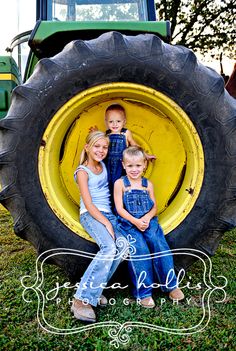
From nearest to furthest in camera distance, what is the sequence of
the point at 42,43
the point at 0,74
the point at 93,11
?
the point at 42,43 → the point at 93,11 → the point at 0,74

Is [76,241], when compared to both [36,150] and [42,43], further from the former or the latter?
[42,43]

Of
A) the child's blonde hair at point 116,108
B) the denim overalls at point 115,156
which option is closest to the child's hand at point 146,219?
the denim overalls at point 115,156

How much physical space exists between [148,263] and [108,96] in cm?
95

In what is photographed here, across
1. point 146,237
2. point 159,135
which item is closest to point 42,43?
point 159,135

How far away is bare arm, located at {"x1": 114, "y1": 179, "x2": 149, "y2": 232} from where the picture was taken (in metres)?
2.40

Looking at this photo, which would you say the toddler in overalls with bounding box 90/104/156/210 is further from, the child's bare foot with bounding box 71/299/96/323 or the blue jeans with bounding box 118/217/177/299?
the child's bare foot with bounding box 71/299/96/323

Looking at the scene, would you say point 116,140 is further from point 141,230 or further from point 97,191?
point 141,230

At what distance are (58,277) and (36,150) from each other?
76 centimetres

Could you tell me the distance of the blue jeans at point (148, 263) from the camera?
7.55 feet

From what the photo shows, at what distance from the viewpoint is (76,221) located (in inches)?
96.7

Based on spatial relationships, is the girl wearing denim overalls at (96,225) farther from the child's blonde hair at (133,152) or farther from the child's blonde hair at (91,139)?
the child's blonde hair at (133,152)

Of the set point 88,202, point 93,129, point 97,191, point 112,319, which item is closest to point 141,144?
point 93,129

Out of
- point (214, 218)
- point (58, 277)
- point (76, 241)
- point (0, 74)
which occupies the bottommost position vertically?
point (58, 277)

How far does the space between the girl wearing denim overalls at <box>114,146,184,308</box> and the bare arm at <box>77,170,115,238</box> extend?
0.08 meters
